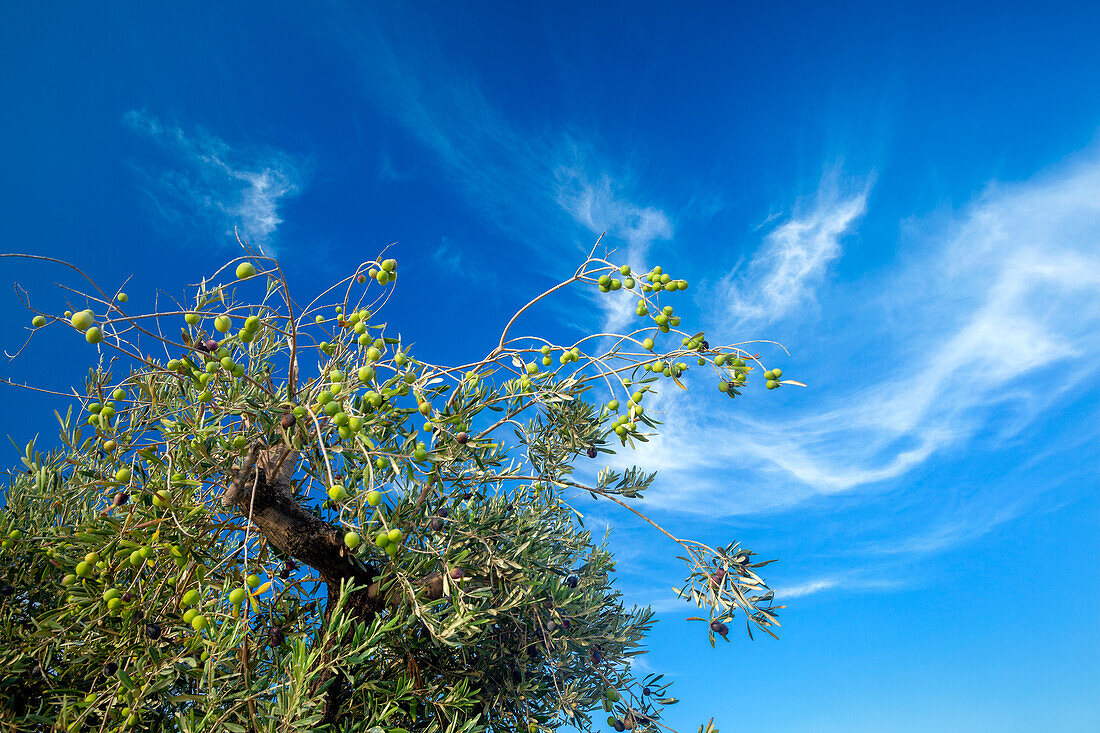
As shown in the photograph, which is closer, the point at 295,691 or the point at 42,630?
the point at 295,691

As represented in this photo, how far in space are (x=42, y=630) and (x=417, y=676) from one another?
165 centimetres

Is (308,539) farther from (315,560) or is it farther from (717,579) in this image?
(717,579)

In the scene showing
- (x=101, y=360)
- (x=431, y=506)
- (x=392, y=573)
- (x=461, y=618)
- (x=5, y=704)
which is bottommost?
(x=5, y=704)

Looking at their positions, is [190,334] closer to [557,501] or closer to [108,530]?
[108,530]

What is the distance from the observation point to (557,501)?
317 cm

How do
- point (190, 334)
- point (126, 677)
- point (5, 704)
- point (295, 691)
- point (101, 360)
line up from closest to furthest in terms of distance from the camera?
1. point (295, 691)
2. point (126, 677)
3. point (190, 334)
4. point (5, 704)
5. point (101, 360)

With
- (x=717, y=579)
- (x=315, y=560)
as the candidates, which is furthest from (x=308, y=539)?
(x=717, y=579)

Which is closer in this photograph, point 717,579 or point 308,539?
point 717,579

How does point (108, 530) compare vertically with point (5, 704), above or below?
above

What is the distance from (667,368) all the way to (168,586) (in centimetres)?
245

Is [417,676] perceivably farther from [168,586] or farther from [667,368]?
[667,368]

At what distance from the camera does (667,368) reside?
292 cm

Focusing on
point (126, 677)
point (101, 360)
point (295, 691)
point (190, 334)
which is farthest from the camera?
point (101, 360)

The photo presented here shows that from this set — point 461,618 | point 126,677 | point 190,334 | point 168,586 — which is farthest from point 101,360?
point 461,618
